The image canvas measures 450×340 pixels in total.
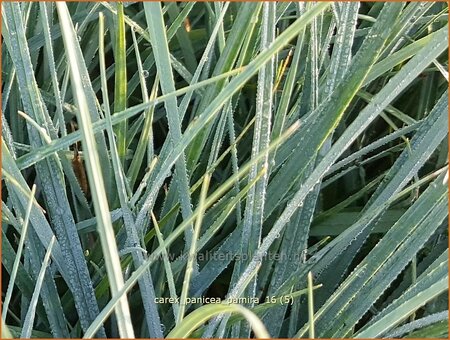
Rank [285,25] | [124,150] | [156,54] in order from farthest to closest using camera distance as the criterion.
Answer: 1. [285,25]
2. [124,150]
3. [156,54]

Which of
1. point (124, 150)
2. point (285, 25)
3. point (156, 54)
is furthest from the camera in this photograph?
point (285, 25)

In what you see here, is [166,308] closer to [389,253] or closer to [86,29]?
[389,253]

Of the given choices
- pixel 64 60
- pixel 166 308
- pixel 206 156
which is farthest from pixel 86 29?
pixel 166 308

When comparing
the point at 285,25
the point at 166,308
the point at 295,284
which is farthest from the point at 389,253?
the point at 285,25

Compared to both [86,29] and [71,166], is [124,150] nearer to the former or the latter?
[71,166]

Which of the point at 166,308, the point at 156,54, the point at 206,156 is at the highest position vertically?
the point at 156,54

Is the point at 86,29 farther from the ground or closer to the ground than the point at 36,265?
farther from the ground

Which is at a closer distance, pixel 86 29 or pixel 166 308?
pixel 166 308

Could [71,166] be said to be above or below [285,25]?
below

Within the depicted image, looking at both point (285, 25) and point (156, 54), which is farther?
point (285, 25)
